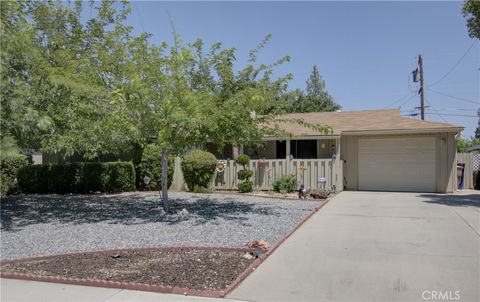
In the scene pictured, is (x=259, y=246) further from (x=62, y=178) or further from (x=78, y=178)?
(x=62, y=178)

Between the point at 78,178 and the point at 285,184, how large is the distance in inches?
327

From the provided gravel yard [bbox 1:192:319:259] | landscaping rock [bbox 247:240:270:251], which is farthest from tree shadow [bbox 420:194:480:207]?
landscaping rock [bbox 247:240:270:251]

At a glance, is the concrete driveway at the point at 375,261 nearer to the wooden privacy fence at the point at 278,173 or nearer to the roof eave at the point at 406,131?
the wooden privacy fence at the point at 278,173

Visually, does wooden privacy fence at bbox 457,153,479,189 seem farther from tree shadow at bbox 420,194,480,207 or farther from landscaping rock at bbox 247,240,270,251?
landscaping rock at bbox 247,240,270,251

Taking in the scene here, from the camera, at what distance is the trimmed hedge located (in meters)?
16.4

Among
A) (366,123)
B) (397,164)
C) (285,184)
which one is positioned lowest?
(285,184)

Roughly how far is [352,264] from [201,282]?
227cm

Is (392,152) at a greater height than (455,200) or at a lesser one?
greater

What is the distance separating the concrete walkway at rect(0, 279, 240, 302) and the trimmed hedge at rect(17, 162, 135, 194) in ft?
37.4

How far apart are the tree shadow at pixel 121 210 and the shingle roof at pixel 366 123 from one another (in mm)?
5519

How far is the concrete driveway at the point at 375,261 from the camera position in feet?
16.0

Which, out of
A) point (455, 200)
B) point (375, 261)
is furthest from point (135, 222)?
point (455, 200)

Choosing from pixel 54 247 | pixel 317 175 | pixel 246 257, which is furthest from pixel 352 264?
pixel 317 175

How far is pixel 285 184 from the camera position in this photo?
15805 millimetres
